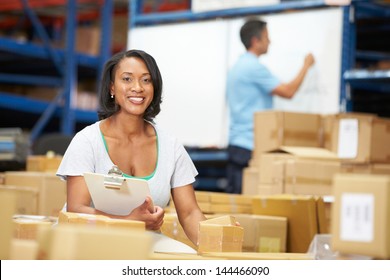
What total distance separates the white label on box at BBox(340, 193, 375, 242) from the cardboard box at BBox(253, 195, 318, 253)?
2803 millimetres

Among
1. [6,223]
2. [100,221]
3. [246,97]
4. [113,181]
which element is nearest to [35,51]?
[246,97]

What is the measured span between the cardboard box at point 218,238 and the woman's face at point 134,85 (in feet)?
2.02

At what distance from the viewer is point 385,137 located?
5.95m

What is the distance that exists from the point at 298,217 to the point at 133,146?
4.87 ft

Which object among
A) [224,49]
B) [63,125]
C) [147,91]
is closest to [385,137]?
[224,49]

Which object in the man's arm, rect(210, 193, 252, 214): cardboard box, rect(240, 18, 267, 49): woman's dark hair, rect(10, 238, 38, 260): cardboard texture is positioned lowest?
rect(210, 193, 252, 214): cardboard box

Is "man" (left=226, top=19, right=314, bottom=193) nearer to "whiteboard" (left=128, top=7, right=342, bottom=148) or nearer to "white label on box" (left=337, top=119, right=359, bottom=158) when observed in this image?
"whiteboard" (left=128, top=7, right=342, bottom=148)

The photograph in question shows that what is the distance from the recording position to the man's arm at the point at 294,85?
6.90 meters

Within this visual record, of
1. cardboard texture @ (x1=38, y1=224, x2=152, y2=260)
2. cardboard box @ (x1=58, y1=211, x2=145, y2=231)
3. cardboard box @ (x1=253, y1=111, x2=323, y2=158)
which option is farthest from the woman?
cardboard box @ (x1=253, y1=111, x2=323, y2=158)

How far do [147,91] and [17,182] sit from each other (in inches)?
92.0

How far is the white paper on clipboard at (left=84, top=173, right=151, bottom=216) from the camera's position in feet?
10.5

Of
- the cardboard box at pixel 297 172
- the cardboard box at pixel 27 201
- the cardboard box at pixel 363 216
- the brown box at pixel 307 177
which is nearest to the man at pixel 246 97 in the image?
the cardboard box at pixel 297 172

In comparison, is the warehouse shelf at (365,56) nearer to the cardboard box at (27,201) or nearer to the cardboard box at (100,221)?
the cardboard box at (27,201)

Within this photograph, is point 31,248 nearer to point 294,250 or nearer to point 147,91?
point 147,91
